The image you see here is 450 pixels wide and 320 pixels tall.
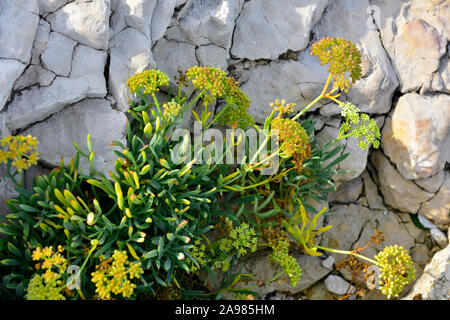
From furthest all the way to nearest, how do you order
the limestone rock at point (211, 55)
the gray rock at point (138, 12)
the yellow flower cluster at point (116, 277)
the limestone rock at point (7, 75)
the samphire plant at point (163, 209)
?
1. the limestone rock at point (211, 55)
2. the gray rock at point (138, 12)
3. the limestone rock at point (7, 75)
4. the samphire plant at point (163, 209)
5. the yellow flower cluster at point (116, 277)

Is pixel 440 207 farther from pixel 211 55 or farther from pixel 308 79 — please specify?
pixel 211 55

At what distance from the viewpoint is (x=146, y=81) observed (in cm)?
389

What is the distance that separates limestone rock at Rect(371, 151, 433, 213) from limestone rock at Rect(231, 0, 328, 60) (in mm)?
1694

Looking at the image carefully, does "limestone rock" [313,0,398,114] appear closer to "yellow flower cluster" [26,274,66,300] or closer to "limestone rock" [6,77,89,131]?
"limestone rock" [6,77,89,131]

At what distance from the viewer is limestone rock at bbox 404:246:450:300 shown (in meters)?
4.37

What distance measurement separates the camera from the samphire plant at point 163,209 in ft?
11.6

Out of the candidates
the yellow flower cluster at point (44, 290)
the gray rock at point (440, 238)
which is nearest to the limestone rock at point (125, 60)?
the yellow flower cluster at point (44, 290)

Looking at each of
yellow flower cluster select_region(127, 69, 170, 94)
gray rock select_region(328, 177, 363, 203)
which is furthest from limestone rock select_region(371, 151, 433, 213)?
yellow flower cluster select_region(127, 69, 170, 94)

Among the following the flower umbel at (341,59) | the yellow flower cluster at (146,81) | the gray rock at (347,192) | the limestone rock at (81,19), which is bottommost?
the gray rock at (347,192)

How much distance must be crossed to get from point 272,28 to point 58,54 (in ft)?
7.33

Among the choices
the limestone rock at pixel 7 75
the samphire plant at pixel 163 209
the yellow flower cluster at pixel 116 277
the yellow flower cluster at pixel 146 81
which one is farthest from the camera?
the yellow flower cluster at pixel 146 81

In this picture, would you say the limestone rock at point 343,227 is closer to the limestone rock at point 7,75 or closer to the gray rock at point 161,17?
the gray rock at point 161,17

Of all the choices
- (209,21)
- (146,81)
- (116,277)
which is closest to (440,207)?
(209,21)

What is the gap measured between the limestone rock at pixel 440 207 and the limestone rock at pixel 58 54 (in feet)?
13.5
